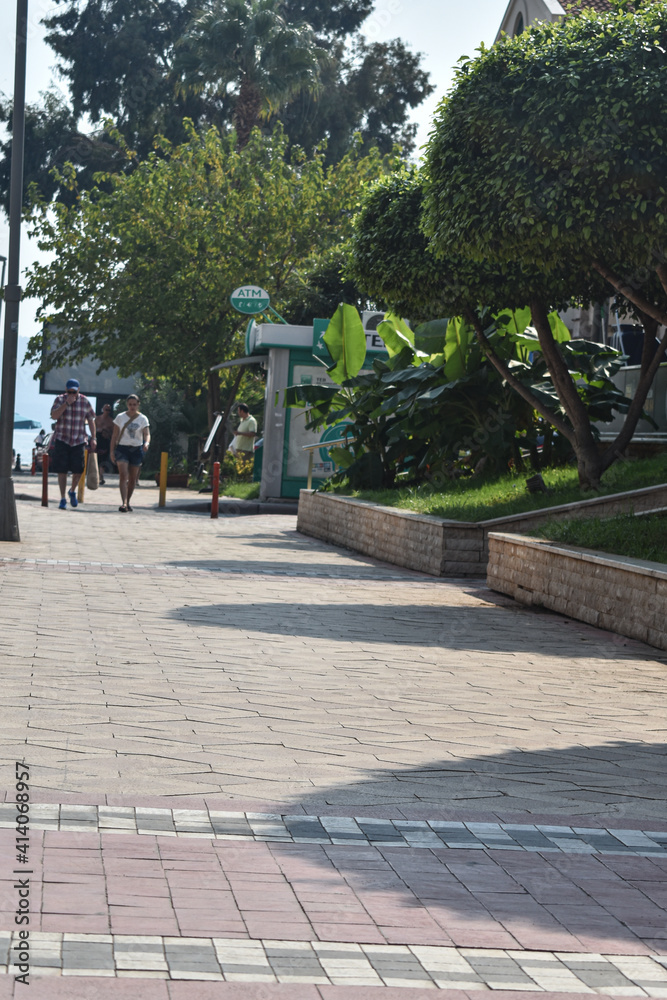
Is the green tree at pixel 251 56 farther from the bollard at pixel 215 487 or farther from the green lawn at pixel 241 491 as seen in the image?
the bollard at pixel 215 487

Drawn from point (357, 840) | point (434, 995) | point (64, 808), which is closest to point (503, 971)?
point (434, 995)

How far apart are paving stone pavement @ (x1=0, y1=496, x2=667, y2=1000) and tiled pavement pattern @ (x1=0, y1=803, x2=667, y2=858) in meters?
0.01

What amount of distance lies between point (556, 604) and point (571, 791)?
6146mm

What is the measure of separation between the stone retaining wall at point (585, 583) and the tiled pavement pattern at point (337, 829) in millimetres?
4860

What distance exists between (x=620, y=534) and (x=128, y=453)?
470 inches

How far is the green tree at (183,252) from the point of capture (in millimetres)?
35688

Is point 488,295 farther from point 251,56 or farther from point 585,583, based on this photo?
point 251,56

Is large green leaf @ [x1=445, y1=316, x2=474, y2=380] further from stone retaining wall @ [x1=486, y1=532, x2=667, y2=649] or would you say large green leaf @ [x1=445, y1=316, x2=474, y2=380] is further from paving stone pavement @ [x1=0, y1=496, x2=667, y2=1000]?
paving stone pavement @ [x1=0, y1=496, x2=667, y2=1000]

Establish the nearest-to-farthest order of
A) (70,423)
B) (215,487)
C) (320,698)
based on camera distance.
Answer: (320,698), (70,423), (215,487)

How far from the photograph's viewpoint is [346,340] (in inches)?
800

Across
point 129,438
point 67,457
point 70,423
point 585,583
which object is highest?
point 70,423

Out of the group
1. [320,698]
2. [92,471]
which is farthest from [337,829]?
[92,471]

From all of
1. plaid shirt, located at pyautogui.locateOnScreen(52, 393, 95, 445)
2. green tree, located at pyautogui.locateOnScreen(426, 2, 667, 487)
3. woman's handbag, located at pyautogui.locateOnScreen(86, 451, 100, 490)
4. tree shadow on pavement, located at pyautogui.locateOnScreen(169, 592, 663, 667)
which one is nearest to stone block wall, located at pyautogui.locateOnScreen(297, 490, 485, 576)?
tree shadow on pavement, located at pyautogui.locateOnScreen(169, 592, 663, 667)

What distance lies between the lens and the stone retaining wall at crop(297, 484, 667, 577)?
1336cm
